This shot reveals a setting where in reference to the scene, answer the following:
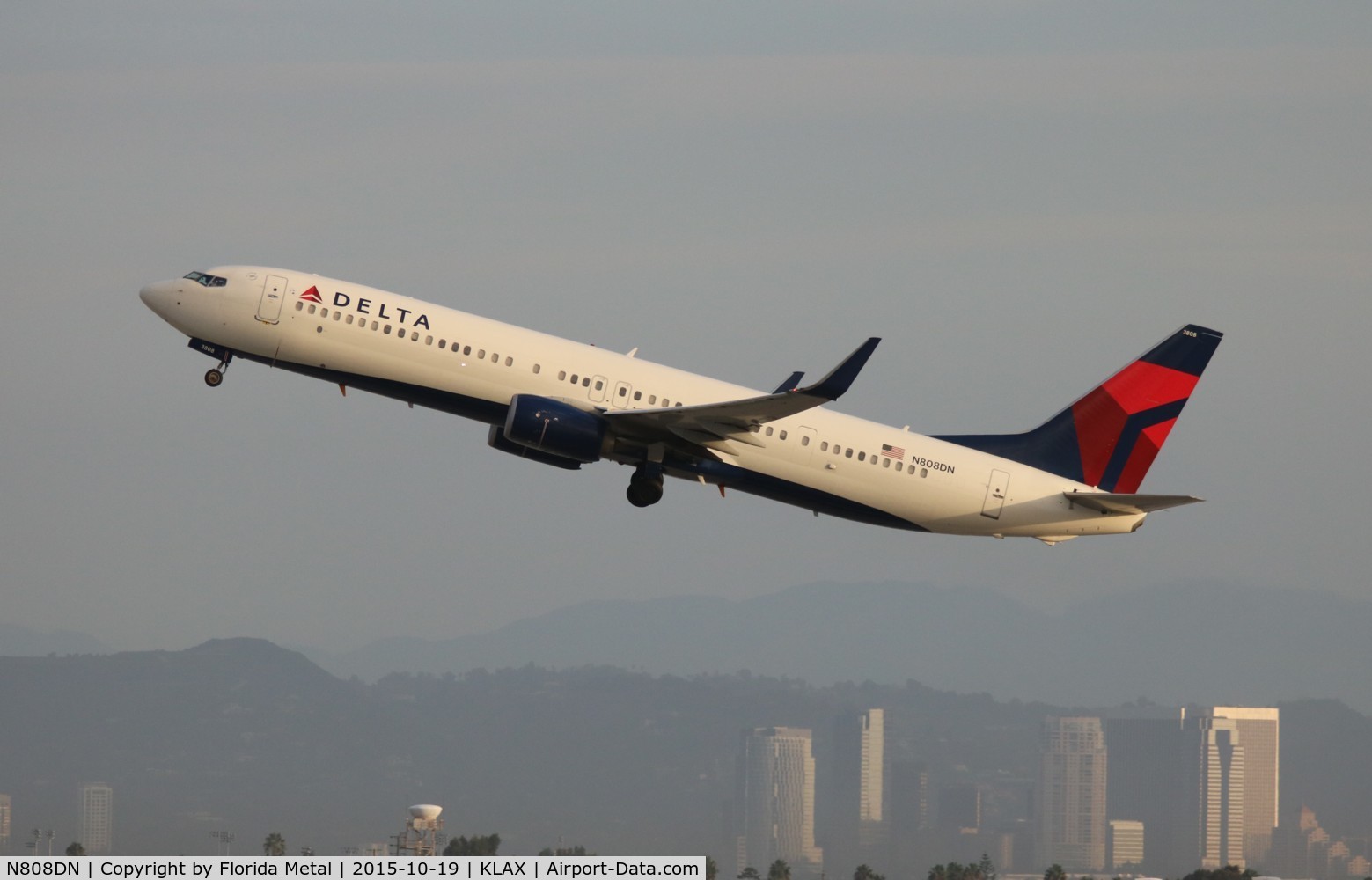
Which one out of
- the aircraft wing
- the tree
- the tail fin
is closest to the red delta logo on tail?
the tail fin

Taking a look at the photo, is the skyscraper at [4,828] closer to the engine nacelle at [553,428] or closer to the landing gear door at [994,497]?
the engine nacelle at [553,428]

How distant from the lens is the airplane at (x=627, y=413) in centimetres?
4812

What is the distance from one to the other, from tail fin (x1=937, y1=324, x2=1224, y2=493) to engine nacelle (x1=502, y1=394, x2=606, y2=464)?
1185 centimetres

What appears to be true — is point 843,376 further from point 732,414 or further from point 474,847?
point 474,847

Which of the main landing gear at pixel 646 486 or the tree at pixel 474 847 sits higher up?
the main landing gear at pixel 646 486

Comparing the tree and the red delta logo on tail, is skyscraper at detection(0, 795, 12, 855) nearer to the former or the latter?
the tree

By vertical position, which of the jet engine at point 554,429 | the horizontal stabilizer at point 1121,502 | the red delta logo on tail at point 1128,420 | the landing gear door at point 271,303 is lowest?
the horizontal stabilizer at point 1121,502

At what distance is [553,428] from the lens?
4728 cm

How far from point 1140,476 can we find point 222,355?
29.5 m

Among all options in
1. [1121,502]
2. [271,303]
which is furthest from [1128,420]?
[271,303]

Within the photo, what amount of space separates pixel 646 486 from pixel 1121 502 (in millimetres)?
14464

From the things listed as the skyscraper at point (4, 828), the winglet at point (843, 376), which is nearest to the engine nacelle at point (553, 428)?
the winglet at point (843, 376)

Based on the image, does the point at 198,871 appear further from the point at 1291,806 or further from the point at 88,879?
the point at 1291,806

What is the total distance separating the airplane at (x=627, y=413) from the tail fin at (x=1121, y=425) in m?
1.13
